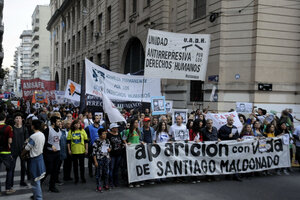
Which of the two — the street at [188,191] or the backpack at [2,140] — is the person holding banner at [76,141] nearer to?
the street at [188,191]

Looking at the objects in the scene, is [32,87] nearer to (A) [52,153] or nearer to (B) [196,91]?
(B) [196,91]

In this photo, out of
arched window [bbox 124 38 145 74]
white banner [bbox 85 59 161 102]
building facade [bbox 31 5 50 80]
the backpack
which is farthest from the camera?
building facade [bbox 31 5 50 80]

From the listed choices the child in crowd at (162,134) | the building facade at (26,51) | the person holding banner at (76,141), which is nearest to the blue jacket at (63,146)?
the person holding banner at (76,141)

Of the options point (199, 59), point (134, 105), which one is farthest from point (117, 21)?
point (199, 59)

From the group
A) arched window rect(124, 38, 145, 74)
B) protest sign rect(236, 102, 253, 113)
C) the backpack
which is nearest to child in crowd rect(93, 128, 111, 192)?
the backpack

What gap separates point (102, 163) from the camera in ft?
22.3

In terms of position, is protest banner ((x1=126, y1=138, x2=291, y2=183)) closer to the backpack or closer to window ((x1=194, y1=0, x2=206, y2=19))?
the backpack

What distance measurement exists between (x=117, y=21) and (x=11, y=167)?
23172mm

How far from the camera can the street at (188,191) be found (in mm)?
6426

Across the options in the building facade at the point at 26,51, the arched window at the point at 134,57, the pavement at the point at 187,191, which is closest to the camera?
the pavement at the point at 187,191

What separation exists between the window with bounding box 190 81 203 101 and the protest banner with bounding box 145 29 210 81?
633cm

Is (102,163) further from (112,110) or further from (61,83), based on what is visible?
(61,83)

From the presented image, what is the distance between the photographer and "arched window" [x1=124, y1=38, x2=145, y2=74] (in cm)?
2408

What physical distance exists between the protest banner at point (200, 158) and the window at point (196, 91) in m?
7.79
